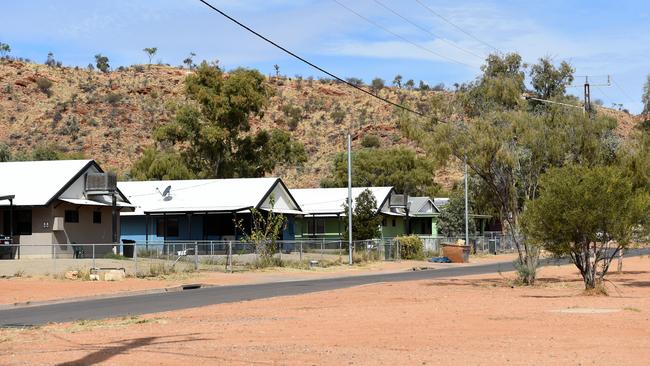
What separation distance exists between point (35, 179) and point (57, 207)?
9.13 ft

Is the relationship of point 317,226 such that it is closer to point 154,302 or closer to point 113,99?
point 154,302

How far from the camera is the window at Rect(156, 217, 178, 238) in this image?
55822 millimetres

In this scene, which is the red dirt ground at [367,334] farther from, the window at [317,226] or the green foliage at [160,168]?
the green foliage at [160,168]

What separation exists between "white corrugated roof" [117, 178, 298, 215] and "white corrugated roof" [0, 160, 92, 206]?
7.98 metres

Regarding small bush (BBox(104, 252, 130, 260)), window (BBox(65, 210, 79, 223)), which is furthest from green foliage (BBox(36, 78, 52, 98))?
small bush (BBox(104, 252, 130, 260))

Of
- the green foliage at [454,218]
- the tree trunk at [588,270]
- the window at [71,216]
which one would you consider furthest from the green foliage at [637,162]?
the green foliage at [454,218]

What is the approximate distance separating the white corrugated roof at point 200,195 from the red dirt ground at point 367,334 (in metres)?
28.5

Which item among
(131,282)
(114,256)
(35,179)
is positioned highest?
(35,179)

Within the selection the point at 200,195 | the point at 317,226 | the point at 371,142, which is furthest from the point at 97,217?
the point at 371,142

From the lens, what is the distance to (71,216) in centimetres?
4600

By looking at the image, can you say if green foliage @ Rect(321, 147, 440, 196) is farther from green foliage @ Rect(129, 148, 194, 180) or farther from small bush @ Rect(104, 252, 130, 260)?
small bush @ Rect(104, 252, 130, 260)

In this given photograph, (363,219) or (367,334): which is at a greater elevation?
(363,219)

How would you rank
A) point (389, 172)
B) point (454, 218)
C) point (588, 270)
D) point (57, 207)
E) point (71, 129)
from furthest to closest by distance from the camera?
point (71, 129)
point (389, 172)
point (454, 218)
point (57, 207)
point (588, 270)

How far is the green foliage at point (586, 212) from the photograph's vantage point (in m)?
26.0
